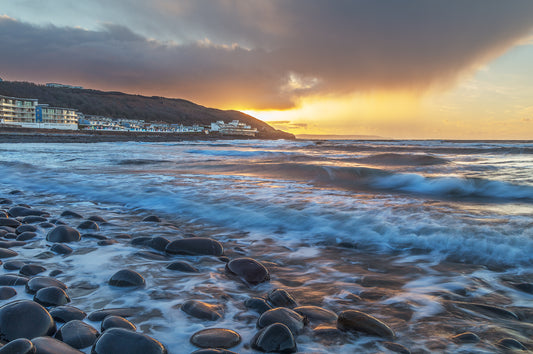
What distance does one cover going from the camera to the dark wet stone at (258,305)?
180cm

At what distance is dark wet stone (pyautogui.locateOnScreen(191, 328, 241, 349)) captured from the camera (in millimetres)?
1444

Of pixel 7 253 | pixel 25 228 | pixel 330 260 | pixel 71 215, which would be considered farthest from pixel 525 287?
pixel 71 215

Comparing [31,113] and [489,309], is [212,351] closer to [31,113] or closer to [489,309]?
[489,309]

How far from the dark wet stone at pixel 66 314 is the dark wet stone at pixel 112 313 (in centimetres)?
5

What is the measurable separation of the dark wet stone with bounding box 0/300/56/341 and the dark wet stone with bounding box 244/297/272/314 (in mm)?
984

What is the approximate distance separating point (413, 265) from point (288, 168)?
7759 mm

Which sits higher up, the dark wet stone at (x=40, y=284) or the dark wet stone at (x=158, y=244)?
the dark wet stone at (x=40, y=284)

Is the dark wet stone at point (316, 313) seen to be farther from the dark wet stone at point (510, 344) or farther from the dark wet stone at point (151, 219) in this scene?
the dark wet stone at point (151, 219)

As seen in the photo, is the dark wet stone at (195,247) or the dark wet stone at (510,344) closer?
the dark wet stone at (510,344)

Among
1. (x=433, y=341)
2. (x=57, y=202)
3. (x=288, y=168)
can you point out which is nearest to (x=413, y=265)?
(x=433, y=341)

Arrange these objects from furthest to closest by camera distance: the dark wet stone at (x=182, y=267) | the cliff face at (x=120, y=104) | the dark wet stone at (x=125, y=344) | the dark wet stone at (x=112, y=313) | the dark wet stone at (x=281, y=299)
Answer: the cliff face at (x=120, y=104)
the dark wet stone at (x=182, y=267)
the dark wet stone at (x=281, y=299)
the dark wet stone at (x=112, y=313)
the dark wet stone at (x=125, y=344)

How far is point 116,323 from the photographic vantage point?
1.52 metres

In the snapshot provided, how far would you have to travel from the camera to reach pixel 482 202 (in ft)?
16.6

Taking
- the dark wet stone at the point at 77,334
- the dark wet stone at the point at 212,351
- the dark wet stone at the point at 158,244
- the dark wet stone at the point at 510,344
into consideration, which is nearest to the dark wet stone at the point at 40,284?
the dark wet stone at the point at 77,334
